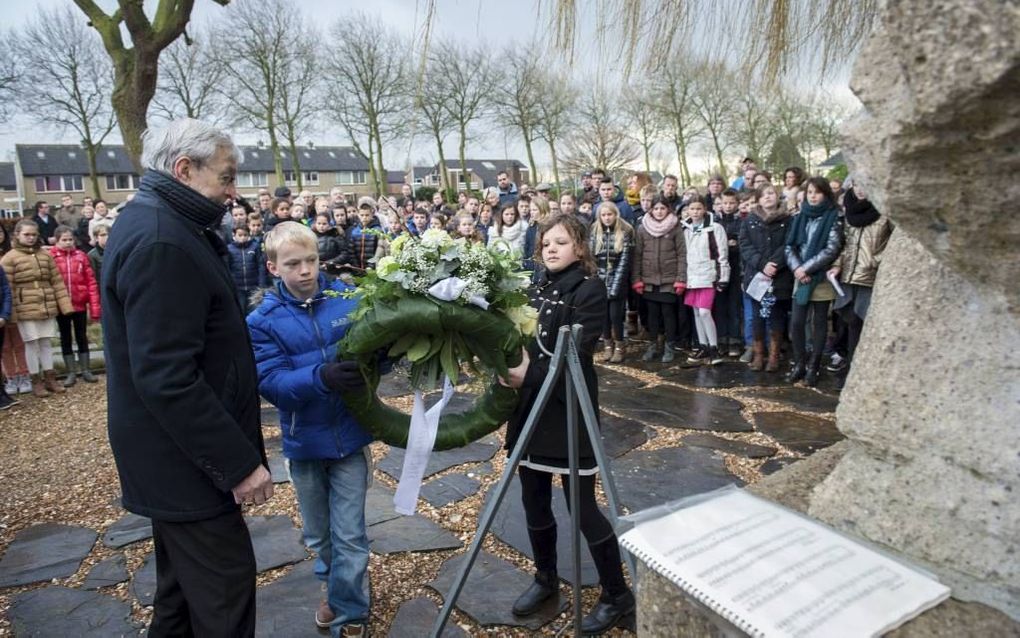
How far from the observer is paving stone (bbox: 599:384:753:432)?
17.9 ft

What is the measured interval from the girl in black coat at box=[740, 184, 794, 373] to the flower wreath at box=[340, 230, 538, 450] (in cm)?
494

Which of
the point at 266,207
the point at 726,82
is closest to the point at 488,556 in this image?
the point at 726,82

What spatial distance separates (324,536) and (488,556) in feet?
3.19

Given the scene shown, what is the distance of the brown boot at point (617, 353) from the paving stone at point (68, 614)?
5790mm

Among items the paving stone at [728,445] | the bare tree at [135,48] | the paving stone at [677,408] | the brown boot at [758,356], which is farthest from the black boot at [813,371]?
the bare tree at [135,48]

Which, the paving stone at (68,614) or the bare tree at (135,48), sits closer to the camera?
the paving stone at (68,614)

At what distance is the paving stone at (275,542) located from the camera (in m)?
3.57

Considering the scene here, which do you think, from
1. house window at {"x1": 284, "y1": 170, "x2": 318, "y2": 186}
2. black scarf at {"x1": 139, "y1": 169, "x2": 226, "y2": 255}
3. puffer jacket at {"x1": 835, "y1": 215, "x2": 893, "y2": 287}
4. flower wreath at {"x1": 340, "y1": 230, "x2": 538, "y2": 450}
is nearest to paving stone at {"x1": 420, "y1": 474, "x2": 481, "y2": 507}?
flower wreath at {"x1": 340, "y1": 230, "x2": 538, "y2": 450}

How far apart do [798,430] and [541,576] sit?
3.07m

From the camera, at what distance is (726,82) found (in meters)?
1.61

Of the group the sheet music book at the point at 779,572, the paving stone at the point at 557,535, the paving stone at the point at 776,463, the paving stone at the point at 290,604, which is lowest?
the paving stone at the point at 290,604

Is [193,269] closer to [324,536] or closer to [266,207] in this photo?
[324,536]

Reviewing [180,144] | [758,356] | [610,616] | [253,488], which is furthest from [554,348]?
[758,356]

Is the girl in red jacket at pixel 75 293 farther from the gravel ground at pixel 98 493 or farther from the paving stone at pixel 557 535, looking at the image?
the paving stone at pixel 557 535
